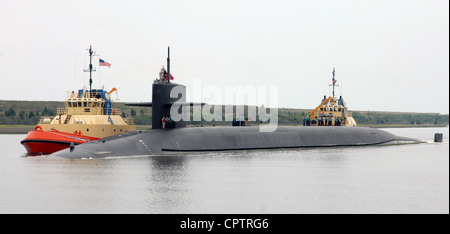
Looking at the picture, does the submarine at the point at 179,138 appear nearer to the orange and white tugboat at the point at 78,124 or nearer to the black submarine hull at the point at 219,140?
the black submarine hull at the point at 219,140

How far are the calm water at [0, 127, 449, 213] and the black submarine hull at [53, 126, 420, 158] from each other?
0.97 metres

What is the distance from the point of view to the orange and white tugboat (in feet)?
107

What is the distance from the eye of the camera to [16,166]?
27.0 meters

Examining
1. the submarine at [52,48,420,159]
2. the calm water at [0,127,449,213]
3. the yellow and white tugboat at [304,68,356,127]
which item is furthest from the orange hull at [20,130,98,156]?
the yellow and white tugboat at [304,68,356,127]

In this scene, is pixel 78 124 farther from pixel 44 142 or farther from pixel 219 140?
pixel 219 140

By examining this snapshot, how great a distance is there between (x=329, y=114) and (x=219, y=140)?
703 inches

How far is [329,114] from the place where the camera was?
1896 inches

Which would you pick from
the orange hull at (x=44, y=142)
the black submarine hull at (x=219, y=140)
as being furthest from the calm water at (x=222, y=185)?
the orange hull at (x=44, y=142)

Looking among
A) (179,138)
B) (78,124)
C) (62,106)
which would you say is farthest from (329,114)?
(62,106)

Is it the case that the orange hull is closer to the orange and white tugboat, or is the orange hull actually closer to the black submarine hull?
the orange and white tugboat

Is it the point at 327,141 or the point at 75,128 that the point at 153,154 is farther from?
the point at 327,141

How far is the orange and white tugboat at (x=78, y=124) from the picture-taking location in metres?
32.6

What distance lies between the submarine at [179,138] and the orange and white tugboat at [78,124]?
13.5 ft
